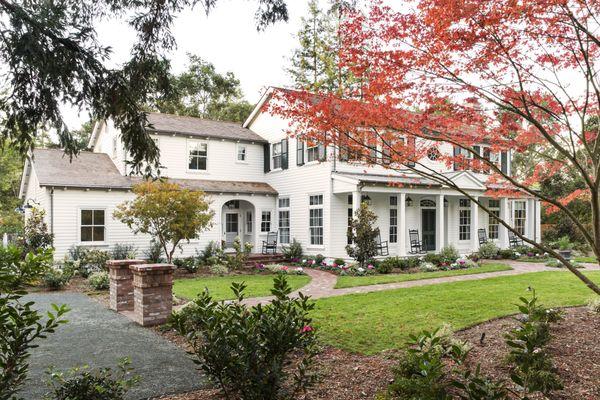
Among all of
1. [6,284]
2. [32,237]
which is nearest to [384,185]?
[32,237]

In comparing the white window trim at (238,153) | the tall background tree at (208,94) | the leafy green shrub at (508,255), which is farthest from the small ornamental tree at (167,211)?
the tall background tree at (208,94)

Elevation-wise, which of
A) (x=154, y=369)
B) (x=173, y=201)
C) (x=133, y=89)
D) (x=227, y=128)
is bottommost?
(x=154, y=369)

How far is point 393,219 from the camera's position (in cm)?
2012

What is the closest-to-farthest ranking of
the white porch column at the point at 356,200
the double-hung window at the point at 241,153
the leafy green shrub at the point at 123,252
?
the leafy green shrub at the point at 123,252 < the white porch column at the point at 356,200 < the double-hung window at the point at 241,153

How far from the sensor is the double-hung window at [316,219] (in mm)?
18328

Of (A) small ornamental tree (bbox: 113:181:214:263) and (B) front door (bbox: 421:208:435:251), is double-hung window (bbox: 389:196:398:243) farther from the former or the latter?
(A) small ornamental tree (bbox: 113:181:214:263)

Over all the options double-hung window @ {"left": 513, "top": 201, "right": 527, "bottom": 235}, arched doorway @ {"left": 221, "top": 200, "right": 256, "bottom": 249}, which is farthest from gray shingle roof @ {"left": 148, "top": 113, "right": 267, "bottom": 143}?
double-hung window @ {"left": 513, "top": 201, "right": 527, "bottom": 235}

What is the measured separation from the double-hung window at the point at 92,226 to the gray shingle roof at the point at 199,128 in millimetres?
4166

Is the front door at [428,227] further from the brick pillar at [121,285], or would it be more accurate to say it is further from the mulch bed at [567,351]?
the brick pillar at [121,285]

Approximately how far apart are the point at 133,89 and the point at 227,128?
15106 mm

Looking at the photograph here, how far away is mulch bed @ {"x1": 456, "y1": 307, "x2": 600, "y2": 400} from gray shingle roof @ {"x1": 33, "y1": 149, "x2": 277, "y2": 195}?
14022mm

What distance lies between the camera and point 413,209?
2064 centimetres

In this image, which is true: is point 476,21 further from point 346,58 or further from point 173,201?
point 173,201

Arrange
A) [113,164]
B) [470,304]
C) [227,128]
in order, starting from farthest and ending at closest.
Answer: [227,128]
[113,164]
[470,304]
